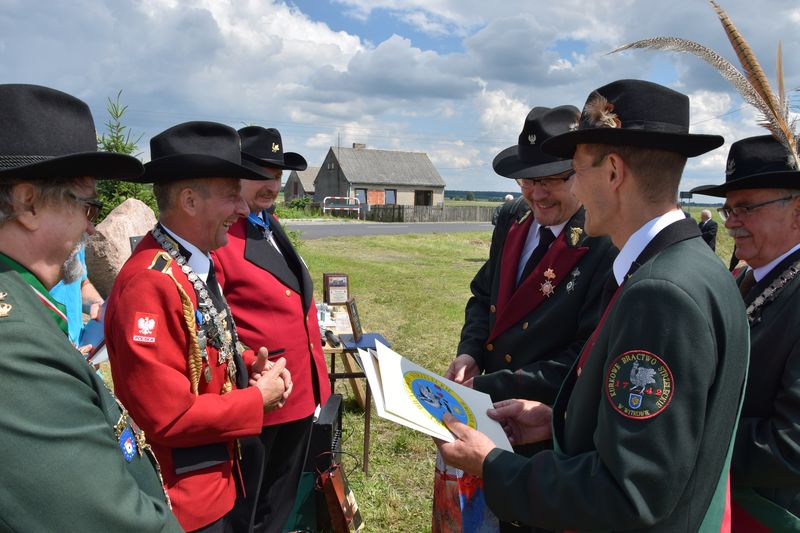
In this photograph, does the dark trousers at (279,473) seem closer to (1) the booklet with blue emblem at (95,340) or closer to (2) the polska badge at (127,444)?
(1) the booklet with blue emblem at (95,340)

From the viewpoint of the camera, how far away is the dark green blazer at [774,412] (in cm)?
186

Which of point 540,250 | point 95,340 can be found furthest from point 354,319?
point 540,250

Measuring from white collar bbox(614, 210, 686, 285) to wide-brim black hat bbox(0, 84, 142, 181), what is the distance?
1578mm

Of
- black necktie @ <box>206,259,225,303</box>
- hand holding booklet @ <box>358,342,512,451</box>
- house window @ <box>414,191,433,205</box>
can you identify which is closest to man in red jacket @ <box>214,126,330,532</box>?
black necktie @ <box>206,259,225,303</box>

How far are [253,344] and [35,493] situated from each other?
2.01 metres

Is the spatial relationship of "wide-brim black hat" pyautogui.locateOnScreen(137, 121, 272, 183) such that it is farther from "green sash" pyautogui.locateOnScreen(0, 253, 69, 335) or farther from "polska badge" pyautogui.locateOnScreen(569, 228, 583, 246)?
"polska badge" pyautogui.locateOnScreen(569, 228, 583, 246)

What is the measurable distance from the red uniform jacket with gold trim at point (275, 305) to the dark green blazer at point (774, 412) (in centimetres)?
231

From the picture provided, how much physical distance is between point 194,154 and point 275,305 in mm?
1090

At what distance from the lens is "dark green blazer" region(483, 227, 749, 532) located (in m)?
1.33

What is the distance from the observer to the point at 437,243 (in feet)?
81.0

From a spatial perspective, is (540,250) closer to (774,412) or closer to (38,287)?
(774,412)

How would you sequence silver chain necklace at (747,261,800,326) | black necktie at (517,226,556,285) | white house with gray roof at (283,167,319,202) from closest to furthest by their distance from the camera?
silver chain necklace at (747,261,800,326) < black necktie at (517,226,556,285) < white house with gray roof at (283,167,319,202)

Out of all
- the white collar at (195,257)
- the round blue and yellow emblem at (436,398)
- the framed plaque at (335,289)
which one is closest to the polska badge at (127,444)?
the round blue and yellow emblem at (436,398)

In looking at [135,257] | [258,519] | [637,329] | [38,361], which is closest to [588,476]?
[637,329]
